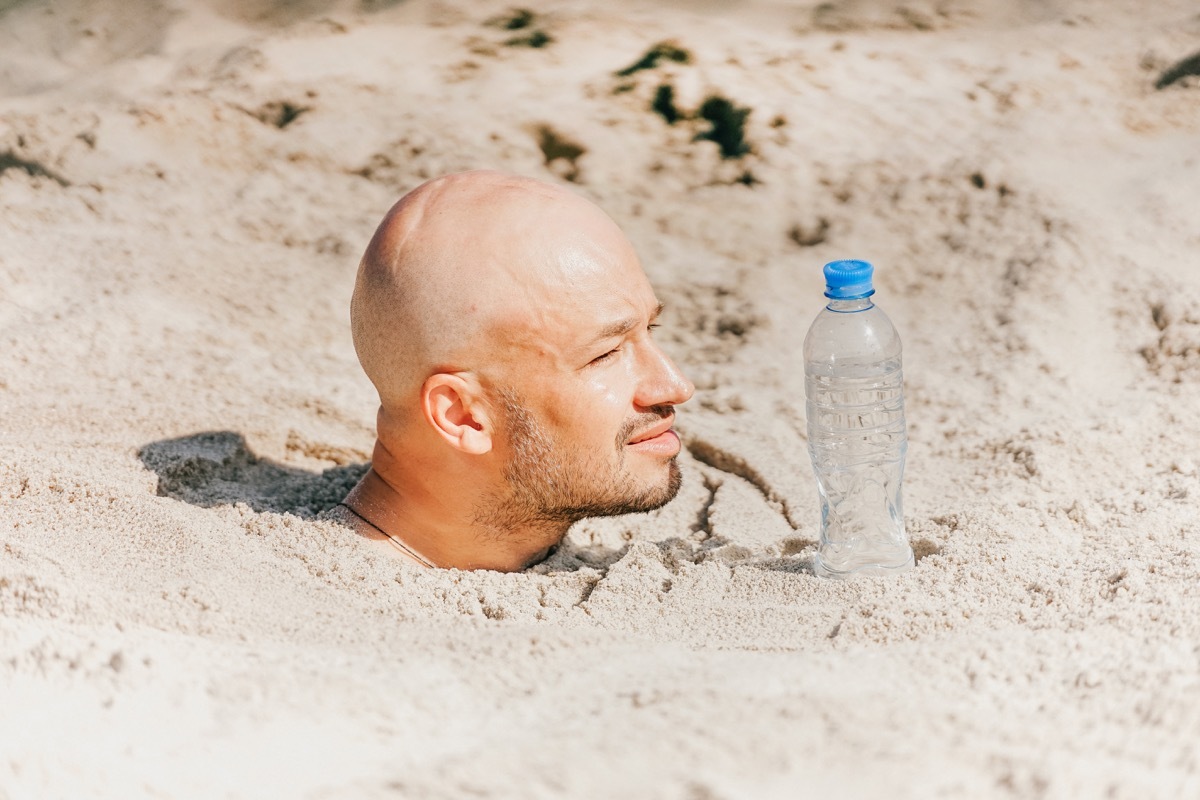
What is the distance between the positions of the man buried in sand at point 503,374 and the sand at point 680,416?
18 centimetres

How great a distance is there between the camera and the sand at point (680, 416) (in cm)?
177

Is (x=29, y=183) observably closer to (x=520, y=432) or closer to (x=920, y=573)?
(x=520, y=432)

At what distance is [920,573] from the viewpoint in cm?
248

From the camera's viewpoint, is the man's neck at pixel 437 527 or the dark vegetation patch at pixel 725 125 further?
the dark vegetation patch at pixel 725 125

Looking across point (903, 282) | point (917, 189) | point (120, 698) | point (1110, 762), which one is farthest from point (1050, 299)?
point (120, 698)

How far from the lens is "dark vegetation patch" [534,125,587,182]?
4.40 meters

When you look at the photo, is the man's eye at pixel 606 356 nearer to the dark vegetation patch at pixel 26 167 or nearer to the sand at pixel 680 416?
the sand at pixel 680 416

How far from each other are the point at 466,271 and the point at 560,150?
209 centimetres

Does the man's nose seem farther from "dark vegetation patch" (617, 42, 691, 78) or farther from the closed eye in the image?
"dark vegetation patch" (617, 42, 691, 78)

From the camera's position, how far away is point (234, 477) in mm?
3090

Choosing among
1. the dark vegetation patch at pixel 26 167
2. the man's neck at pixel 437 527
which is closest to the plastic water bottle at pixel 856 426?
the man's neck at pixel 437 527

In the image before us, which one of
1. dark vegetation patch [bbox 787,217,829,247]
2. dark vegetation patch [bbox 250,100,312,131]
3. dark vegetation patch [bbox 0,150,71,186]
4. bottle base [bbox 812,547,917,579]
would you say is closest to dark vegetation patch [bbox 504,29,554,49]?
dark vegetation patch [bbox 250,100,312,131]

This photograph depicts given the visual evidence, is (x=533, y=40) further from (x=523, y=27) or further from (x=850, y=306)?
(x=850, y=306)

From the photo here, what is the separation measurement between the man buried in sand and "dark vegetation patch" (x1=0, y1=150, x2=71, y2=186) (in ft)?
6.82
